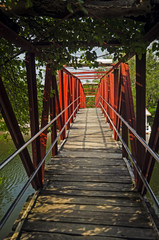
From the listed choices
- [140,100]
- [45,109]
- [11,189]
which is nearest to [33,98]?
[45,109]

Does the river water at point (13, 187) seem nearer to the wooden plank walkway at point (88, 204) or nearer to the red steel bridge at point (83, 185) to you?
the wooden plank walkway at point (88, 204)

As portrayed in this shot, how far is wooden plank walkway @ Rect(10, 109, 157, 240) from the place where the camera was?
1.82 metres

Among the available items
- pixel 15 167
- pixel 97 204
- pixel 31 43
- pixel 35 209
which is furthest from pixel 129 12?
pixel 15 167

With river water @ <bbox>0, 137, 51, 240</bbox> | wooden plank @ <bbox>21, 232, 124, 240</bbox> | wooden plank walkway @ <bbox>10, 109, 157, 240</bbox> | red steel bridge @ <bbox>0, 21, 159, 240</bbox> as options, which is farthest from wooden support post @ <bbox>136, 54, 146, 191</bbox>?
river water @ <bbox>0, 137, 51, 240</bbox>

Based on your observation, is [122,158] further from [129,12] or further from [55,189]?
[129,12]

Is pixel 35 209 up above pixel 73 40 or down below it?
below

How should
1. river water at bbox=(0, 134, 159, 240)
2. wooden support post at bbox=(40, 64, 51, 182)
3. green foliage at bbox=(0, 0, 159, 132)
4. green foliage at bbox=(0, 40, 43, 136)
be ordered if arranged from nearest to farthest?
green foliage at bbox=(0, 0, 159, 132), green foliage at bbox=(0, 40, 43, 136), wooden support post at bbox=(40, 64, 51, 182), river water at bbox=(0, 134, 159, 240)

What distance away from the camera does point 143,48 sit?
1.83 meters

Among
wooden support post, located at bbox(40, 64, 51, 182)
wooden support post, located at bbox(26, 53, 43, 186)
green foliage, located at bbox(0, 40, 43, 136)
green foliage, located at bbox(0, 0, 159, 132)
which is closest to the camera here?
green foliage, located at bbox(0, 0, 159, 132)

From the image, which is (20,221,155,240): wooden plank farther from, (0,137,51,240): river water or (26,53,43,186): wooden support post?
(0,137,51,240): river water

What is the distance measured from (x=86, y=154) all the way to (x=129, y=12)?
2.88 m

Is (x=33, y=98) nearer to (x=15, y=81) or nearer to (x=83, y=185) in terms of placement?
(x=15, y=81)

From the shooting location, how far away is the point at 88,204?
2.26 meters

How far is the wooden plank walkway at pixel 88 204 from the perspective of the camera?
71.6 inches
